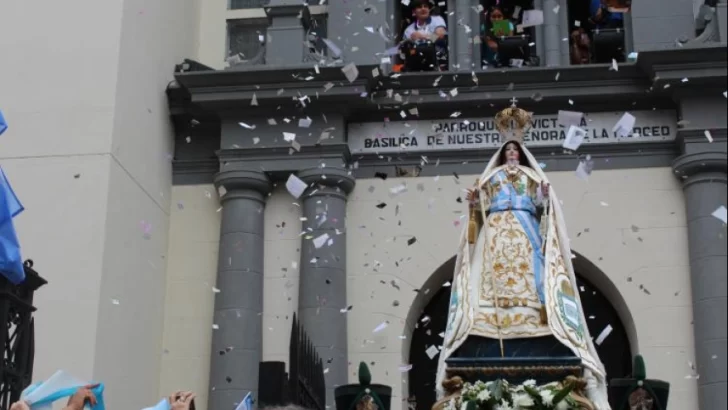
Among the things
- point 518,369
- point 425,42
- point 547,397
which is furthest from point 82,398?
point 425,42

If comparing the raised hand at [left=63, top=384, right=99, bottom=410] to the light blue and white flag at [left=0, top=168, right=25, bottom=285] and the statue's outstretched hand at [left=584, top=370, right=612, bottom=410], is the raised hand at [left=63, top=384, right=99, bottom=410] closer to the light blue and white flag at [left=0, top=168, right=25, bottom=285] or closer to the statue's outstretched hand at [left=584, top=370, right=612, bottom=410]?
the light blue and white flag at [left=0, top=168, right=25, bottom=285]

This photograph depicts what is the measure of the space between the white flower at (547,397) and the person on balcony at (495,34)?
6.81 meters

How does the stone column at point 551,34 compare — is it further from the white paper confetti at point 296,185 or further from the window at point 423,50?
the white paper confetti at point 296,185

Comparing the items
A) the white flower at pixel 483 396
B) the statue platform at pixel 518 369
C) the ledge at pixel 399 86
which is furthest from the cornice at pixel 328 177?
the white flower at pixel 483 396

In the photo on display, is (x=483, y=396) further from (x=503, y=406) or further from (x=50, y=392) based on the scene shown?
(x=50, y=392)

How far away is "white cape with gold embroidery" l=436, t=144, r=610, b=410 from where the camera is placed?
379 inches

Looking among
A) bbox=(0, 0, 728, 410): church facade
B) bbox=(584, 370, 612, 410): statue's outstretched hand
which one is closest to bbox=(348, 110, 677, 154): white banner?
bbox=(0, 0, 728, 410): church facade

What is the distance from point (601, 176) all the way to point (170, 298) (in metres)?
4.93

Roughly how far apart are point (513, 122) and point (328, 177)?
2927 millimetres

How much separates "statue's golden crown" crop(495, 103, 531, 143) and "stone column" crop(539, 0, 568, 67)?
9.42ft

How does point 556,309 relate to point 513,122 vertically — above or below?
below

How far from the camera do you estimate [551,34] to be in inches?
558

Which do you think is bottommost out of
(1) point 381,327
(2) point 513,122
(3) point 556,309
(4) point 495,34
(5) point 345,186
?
(3) point 556,309

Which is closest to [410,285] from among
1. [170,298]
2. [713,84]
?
[170,298]
